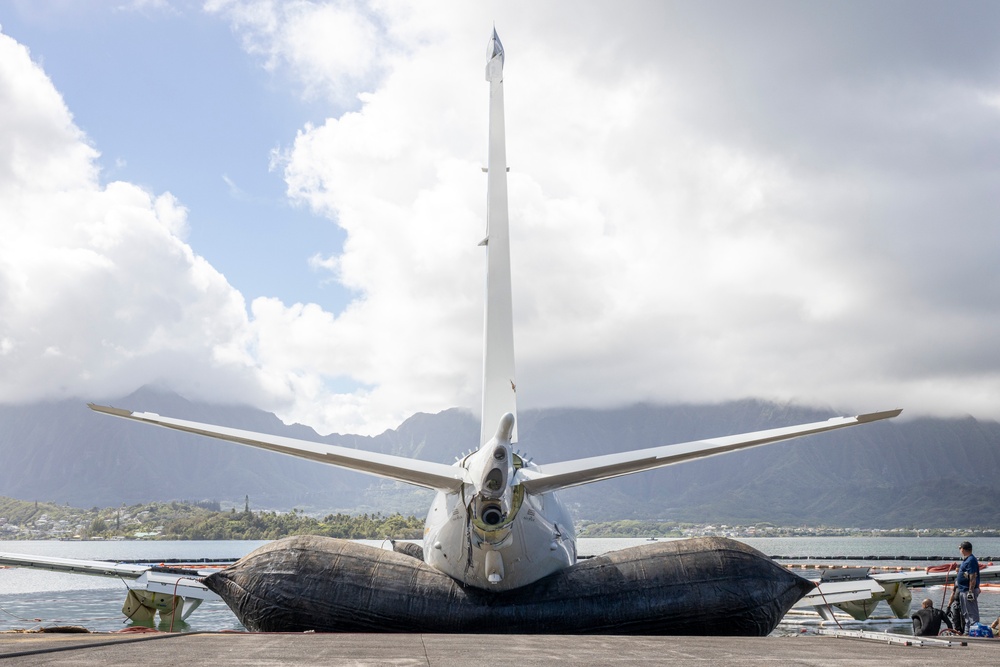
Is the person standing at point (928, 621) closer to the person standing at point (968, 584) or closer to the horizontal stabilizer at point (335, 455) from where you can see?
the person standing at point (968, 584)

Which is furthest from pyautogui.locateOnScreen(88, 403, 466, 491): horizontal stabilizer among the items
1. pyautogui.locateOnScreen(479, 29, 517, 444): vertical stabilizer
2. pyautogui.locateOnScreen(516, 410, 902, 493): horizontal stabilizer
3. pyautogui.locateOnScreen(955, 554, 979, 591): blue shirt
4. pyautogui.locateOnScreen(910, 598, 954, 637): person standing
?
pyautogui.locateOnScreen(955, 554, 979, 591): blue shirt

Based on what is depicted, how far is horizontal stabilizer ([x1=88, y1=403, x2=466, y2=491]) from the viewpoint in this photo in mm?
12695

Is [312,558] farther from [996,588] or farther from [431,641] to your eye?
[996,588]

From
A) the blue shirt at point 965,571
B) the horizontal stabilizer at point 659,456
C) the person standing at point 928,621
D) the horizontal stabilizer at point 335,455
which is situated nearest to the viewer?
the horizontal stabilizer at point 659,456

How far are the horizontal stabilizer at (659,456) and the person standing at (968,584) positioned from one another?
6.37 meters

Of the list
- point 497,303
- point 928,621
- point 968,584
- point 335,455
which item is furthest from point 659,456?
point 968,584

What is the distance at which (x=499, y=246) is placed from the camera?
21.6 m

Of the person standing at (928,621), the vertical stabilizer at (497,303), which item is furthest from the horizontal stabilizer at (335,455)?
the person standing at (928,621)

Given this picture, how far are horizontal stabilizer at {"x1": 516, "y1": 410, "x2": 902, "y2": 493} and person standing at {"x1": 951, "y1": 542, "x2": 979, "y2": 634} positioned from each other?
6369 millimetres

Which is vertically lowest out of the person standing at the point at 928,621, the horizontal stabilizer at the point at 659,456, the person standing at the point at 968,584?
the person standing at the point at 928,621

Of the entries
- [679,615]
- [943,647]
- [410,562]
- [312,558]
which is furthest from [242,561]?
[943,647]

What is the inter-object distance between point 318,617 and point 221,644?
4969 mm

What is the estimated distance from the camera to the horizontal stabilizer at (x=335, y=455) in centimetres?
1270

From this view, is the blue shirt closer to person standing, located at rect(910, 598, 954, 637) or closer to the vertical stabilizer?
person standing, located at rect(910, 598, 954, 637)
